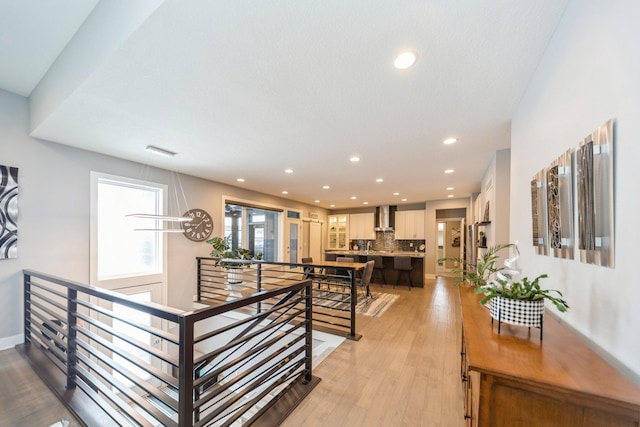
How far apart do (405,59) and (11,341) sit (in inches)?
196

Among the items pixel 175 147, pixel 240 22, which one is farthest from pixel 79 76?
pixel 240 22

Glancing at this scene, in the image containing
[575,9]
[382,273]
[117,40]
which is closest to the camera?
[575,9]

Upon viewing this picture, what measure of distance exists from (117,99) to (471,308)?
3279mm

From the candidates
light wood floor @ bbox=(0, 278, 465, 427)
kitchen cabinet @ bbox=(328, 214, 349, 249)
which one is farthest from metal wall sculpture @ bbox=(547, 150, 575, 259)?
kitchen cabinet @ bbox=(328, 214, 349, 249)

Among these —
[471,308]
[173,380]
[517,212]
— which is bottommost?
[173,380]

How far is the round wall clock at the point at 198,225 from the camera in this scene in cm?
481

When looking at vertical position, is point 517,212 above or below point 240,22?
below

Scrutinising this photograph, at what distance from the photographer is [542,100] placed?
1.66m

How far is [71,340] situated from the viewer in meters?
1.96

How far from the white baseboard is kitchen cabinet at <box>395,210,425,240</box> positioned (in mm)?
8617

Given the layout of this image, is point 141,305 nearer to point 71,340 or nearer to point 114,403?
point 114,403

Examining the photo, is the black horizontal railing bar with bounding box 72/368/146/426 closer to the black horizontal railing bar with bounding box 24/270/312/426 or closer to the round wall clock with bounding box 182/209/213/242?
the black horizontal railing bar with bounding box 24/270/312/426

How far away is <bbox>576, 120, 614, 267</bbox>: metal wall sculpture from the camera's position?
3.20 feet

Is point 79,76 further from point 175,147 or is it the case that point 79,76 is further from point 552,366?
point 552,366
